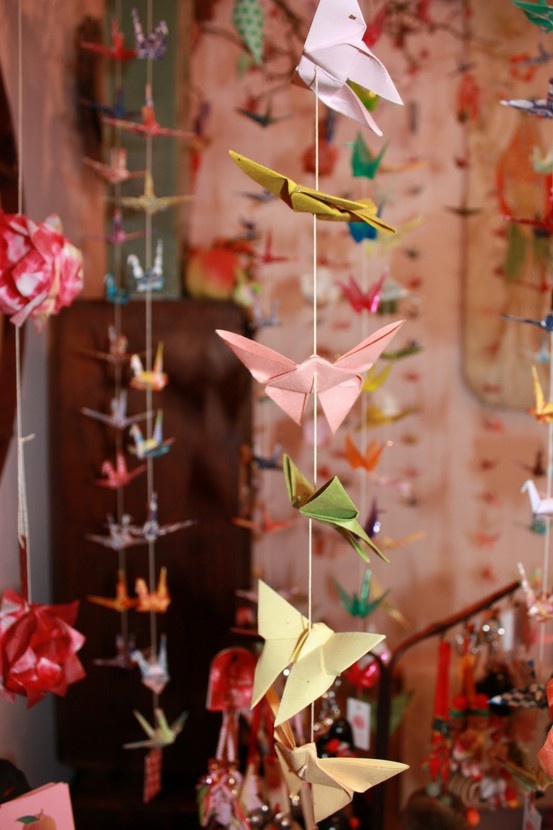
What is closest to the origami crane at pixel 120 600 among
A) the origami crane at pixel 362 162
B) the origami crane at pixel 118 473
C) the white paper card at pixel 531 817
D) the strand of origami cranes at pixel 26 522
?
the origami crane at pixel 118 473

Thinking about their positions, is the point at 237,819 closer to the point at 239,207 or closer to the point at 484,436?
the point at 484,436

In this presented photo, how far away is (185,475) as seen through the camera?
1.30 m

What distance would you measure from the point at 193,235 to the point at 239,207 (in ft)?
0.40

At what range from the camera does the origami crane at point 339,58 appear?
66cm

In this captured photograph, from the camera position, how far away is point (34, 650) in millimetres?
869

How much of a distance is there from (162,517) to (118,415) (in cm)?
20

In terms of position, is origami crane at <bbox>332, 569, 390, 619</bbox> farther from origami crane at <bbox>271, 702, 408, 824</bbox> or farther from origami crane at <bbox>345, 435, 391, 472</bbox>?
origami crane at <bbox>271, 702, 408, 824</bbox>

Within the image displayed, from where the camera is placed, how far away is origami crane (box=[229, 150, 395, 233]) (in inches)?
24.7

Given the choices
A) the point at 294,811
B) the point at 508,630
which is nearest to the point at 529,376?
the point at 508,630

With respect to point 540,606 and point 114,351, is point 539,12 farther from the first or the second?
point 114,351

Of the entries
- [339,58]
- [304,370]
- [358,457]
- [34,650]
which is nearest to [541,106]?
[339,58]

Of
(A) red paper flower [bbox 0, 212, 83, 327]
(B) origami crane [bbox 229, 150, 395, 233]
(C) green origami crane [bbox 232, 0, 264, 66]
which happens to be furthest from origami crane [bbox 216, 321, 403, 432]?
(C) green origami crane [bbox 232, 0, 264, 66]

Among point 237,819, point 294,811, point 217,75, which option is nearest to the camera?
point 237,819

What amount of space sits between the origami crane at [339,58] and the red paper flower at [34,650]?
0.65m
